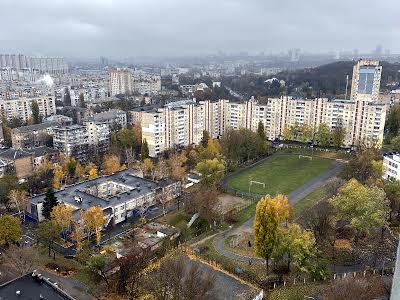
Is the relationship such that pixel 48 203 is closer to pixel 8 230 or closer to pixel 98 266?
pixel 8 230

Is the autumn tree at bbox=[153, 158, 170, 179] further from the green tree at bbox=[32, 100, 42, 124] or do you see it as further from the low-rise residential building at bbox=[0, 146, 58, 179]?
the green tree at bbox=[32, 100, 42, 124]

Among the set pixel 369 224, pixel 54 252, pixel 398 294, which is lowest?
pixel 54 252

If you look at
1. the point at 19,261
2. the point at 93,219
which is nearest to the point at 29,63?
the point at 93,219

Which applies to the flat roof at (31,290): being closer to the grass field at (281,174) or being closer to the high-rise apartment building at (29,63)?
the grass field at (281,174)

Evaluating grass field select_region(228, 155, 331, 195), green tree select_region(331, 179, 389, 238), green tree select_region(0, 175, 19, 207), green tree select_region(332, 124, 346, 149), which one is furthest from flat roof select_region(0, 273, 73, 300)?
green tree select_region(332, 124, 346, 149)

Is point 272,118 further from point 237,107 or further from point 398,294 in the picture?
point 398,294

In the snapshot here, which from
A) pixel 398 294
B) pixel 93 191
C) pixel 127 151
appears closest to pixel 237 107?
pixel 127 151
